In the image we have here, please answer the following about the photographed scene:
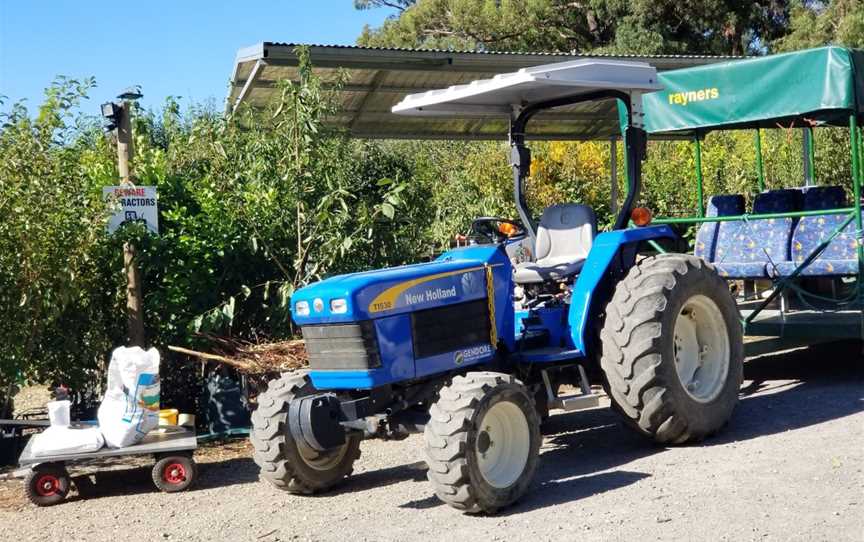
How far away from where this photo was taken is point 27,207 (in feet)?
24.4

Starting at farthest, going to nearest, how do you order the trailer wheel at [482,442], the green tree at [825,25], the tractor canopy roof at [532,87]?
the green tree at [825,25] → the tractor canopy roof at [532,87] → the trailer wheel at [482,442]

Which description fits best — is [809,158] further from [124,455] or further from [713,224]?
[124,455]

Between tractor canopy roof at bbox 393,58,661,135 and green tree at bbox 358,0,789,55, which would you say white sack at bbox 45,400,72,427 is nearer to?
tractor canopy roof at bbox 393,58,661,135

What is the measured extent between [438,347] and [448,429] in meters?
0.77

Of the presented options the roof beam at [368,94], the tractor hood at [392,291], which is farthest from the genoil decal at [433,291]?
the roof beam at [368,94]

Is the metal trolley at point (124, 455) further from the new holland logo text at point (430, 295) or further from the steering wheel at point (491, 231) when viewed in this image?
the steering wheel at point (491, 231)

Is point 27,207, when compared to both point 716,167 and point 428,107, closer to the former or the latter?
point 428,107

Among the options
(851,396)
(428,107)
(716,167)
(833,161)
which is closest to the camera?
(428,107)

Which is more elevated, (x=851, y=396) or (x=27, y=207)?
(x=27, y=207)

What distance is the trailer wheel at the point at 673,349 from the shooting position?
649cm

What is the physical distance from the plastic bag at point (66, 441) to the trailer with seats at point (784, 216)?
16.9ft

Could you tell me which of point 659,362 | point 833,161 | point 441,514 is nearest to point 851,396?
point 659,362

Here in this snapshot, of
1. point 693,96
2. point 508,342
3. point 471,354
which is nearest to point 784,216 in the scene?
point 693,96

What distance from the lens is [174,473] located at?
675 centimetres
